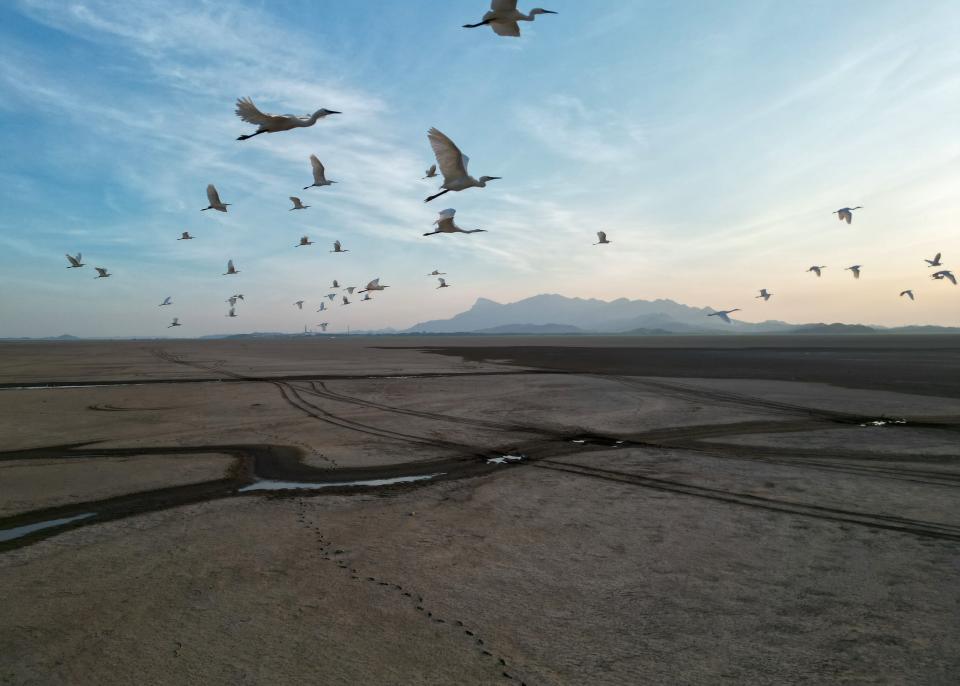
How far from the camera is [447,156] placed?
1141cm

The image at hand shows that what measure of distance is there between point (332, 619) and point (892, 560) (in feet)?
15.6

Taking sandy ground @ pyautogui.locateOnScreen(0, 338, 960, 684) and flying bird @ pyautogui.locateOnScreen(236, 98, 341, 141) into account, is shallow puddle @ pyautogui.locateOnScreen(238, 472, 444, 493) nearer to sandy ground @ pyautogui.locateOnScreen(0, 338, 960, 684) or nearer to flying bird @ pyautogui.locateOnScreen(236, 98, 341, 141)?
sandy ground @ pyautogui.locateOnScreen(0, 338, 960, 684)

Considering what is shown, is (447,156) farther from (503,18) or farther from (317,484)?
(317,484)

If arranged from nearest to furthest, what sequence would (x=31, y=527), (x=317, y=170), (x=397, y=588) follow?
1. (x=397, y=588)
2. (x=31, y=527)
3. (x=317, y=170)

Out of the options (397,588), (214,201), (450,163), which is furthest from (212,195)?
(397,588)

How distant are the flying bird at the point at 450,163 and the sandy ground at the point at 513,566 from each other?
573 centimetres

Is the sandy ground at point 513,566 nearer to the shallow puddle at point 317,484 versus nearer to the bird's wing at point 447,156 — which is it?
the shallow puddle at point 317,484

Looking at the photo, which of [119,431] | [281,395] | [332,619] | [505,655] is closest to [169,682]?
[332,619]

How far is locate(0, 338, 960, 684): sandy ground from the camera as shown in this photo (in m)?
3.35

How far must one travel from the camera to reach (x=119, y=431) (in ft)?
36.3

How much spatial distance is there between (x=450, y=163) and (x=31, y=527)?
9.19 m

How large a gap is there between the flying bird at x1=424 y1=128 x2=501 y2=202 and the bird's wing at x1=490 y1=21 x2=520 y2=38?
2.07m

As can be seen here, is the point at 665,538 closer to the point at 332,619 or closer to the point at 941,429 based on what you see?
the point at 332,619

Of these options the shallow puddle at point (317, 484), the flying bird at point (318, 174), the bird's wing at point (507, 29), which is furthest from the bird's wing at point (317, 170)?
the shallow puddle at point (317, 484)
